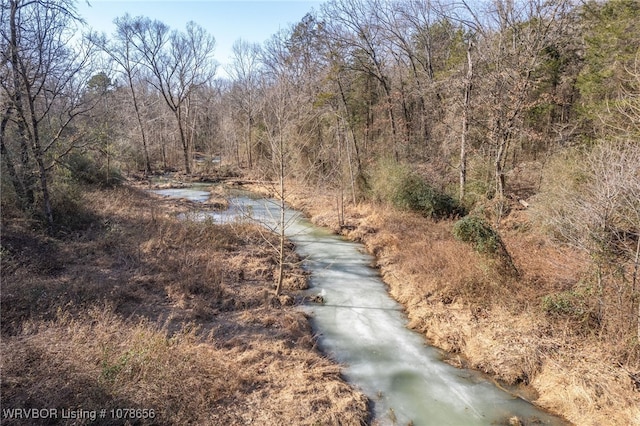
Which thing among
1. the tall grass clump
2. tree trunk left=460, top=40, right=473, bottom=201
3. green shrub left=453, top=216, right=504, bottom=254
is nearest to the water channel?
green shrub left=453, top=216, right=504, bottom=254

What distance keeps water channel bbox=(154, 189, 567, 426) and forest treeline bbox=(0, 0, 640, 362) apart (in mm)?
2195

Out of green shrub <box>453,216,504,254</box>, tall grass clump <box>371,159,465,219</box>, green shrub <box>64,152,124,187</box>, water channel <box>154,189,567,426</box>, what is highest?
green shrub <box>64,152,124,187</box>

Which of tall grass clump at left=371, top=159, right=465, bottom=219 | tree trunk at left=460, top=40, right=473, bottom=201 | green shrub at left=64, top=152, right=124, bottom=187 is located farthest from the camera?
green shrub at left=64, top=152, right=124, bottom=187

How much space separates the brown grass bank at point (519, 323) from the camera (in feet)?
15.8

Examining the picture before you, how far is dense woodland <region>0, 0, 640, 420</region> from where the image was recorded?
5.98 meters

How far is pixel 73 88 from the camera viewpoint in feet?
34.2

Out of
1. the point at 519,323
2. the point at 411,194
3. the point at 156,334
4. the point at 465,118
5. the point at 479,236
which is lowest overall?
the point at 519,323

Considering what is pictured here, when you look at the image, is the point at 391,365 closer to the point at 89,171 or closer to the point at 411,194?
the point at 411,194

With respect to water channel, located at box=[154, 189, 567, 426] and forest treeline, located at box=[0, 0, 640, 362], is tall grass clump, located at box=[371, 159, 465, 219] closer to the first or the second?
forest treeline, located at box=[0, 0, 640, 362]

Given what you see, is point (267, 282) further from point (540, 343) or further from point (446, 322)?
point (540, 343)

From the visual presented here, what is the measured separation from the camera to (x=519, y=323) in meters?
6.29

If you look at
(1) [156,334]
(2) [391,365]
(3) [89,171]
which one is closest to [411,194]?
(2) [391,365]

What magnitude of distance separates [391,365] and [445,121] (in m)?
11.2

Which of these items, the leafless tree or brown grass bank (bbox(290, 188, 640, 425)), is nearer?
brown grass bank (bbox(290, 188, 640, 425))
